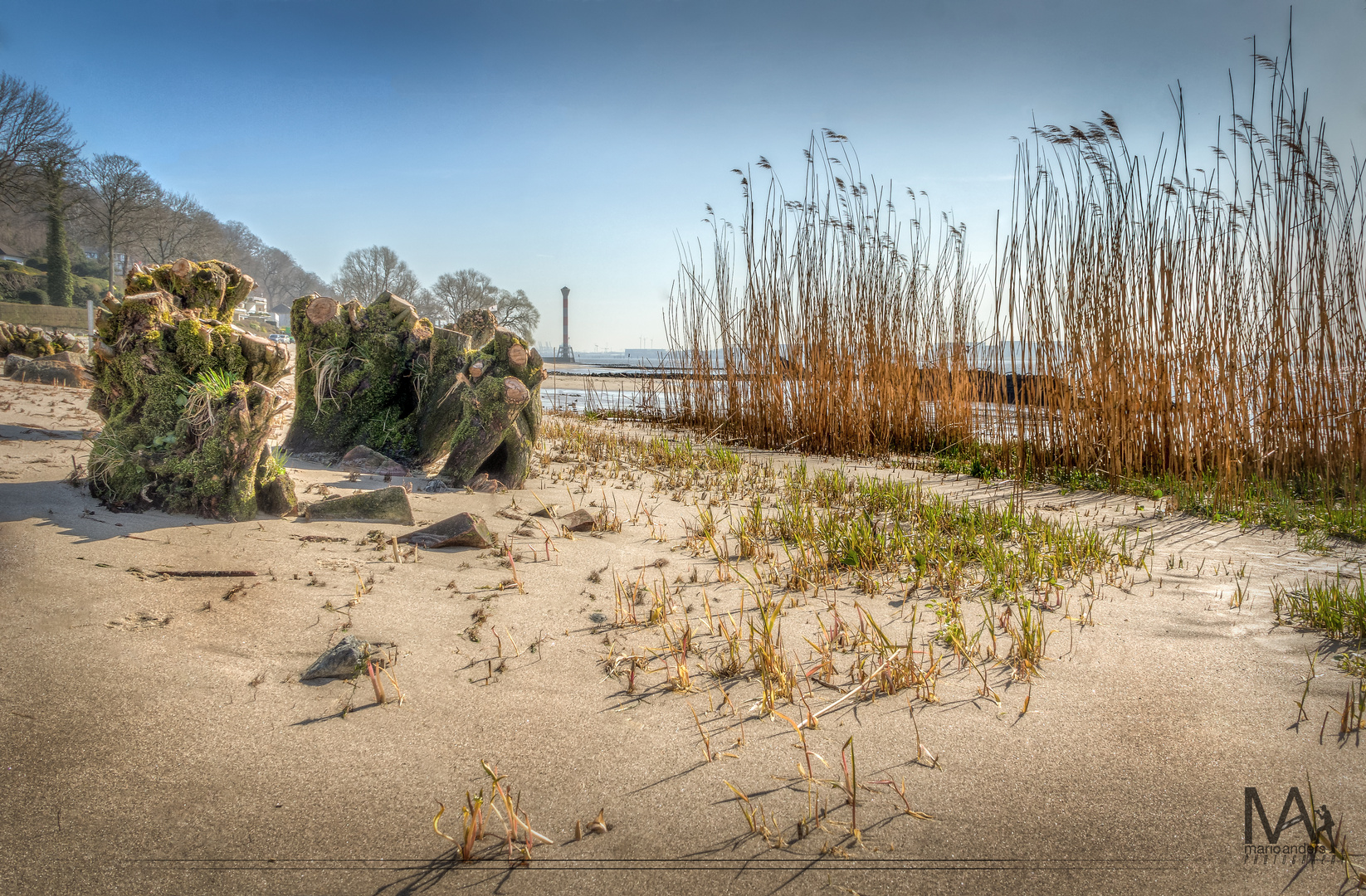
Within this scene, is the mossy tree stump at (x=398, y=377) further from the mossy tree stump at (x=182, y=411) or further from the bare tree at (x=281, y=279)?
the bare tree at (x=281, y=279)

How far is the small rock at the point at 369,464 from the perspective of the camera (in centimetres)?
394

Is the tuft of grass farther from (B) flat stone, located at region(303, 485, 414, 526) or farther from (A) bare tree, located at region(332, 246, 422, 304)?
(A) bare tree, located at region(332, 246, 422, 304)

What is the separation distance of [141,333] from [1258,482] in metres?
5.52

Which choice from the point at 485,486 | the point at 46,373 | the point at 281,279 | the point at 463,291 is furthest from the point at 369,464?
the point at 281,279

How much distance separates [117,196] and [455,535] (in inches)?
1131

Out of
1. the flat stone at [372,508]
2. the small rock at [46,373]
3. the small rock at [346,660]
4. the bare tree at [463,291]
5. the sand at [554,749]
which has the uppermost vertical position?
the bare tree at [463,291]

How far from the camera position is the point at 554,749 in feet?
4.52

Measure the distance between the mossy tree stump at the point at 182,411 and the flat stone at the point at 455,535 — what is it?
62cm

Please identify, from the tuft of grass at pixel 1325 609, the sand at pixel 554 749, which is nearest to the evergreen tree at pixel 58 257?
the sand at pixel 554 749

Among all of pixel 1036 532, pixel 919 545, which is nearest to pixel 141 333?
pixel 919 545

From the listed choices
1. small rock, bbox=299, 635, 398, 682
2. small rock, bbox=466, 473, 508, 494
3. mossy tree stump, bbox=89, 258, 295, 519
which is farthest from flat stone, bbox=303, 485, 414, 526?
small rock, bbox=299, 635, 398, 682

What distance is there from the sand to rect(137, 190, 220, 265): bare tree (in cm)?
3036

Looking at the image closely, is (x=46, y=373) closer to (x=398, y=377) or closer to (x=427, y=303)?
(x=398, y=377)

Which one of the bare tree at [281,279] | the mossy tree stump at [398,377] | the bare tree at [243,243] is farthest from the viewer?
the bare tree at [281,279]
